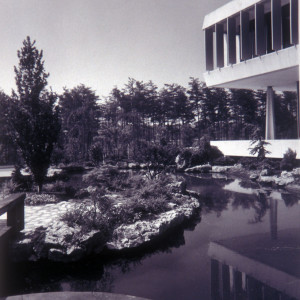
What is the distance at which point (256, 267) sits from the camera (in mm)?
5629

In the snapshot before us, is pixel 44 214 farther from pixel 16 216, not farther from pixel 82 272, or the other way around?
pixel 82 272

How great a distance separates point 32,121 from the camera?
11.0 meters

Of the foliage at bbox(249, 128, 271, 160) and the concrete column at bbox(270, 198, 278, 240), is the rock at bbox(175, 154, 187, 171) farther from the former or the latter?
the concrete column at bbox(270, 198, 278, 240)

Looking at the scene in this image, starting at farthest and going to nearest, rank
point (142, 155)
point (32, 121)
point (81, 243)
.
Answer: point (142, 155)
point (32, 121)
point (81, 243)

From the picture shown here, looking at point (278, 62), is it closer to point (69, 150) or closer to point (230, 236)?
point (230, 236)

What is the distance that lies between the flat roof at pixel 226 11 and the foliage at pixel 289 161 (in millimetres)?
9597

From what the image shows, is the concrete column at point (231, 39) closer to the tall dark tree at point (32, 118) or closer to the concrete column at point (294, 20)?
the concrete column at point (294, 20)

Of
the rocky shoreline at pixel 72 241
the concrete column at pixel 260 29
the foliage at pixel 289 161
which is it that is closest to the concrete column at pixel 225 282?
the rocky shoreline at pixel 72 241

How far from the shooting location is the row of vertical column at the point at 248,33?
16.8 metres

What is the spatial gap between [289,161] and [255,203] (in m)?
7.88

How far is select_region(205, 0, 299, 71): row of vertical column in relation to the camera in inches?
662

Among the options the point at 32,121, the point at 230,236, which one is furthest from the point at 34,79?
the point at 230,236

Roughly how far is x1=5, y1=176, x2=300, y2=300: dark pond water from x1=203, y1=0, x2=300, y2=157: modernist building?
1221 centimetres

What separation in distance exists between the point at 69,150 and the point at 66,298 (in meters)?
25.0
